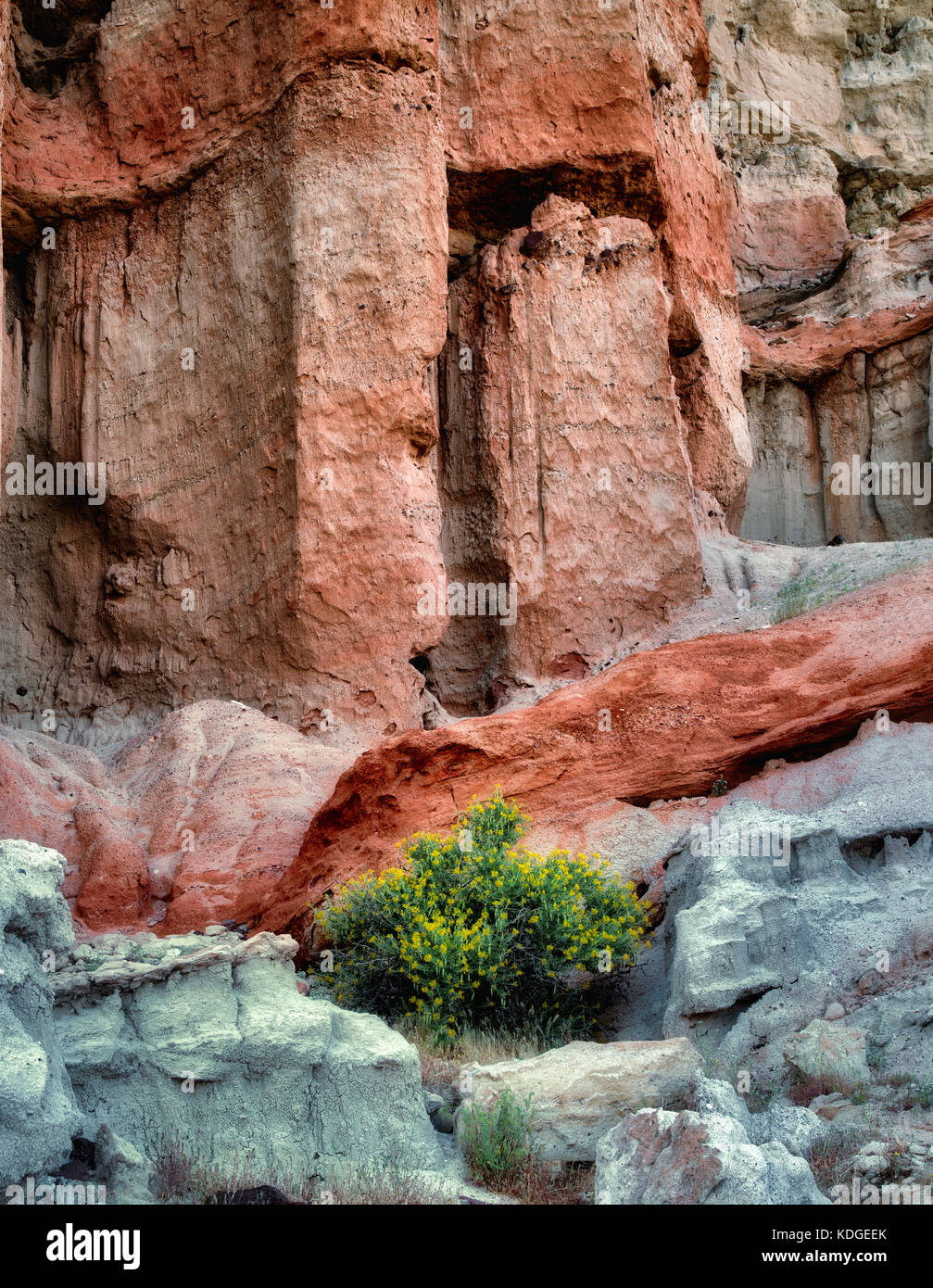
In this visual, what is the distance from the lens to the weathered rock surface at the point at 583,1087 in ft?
19.8

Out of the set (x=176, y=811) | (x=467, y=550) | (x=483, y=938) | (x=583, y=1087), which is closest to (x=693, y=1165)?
(x=583, y=1087)

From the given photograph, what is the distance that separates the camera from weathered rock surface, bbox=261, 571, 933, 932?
986 centimetres

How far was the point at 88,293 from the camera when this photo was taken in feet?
52.9

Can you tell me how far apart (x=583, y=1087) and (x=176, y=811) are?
6315 millimetres

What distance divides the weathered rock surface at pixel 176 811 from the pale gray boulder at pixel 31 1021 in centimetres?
418

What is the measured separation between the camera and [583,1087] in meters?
6.18

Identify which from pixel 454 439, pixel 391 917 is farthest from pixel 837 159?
pixel 391 917

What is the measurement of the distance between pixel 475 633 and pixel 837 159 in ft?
63.0

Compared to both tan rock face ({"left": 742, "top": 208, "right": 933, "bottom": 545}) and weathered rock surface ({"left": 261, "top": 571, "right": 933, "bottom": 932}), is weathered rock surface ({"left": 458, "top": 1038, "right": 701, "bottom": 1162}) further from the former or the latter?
tan rock face ({"left": 742, "top": 208, "right": 933, "bottom": 545})

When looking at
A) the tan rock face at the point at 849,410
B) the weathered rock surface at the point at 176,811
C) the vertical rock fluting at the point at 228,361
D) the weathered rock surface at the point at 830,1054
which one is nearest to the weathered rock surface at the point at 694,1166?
the weathered rock surface at the point at 830,1054

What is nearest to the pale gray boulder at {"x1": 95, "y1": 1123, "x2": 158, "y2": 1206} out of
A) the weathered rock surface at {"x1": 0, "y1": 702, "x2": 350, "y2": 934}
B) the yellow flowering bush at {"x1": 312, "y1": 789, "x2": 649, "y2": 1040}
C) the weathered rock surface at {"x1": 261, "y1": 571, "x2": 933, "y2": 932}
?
the yellow flowering bush at {"x1": 312, "y1": 789, "x2": 649, "y2": 1040}

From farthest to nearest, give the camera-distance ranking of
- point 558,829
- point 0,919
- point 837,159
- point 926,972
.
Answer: point 837,159 → point 558,829 → point 926,972 → point 0,919

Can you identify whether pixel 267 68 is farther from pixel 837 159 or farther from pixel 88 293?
pixel 837 159

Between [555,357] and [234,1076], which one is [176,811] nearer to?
[234,1076]
